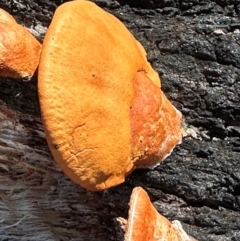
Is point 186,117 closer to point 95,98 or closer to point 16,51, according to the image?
point 95,98

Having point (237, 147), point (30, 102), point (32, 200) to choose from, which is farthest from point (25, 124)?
point (237, 147)

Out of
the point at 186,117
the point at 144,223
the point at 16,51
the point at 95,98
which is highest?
the point at 16,51

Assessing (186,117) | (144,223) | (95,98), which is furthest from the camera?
(186,117)

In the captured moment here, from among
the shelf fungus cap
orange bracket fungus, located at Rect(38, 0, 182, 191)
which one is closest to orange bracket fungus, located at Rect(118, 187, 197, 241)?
orange bracket fungus, located at Rect(38, 0, 182, 191)

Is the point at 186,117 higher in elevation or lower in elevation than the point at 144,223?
higher

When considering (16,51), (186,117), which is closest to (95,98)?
(16,51)

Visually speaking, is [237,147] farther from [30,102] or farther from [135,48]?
[30,102]

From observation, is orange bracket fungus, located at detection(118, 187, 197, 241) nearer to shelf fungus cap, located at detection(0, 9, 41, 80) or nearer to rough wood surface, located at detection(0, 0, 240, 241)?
rough wood surface, located at detection(0, 0, 240, 241)
